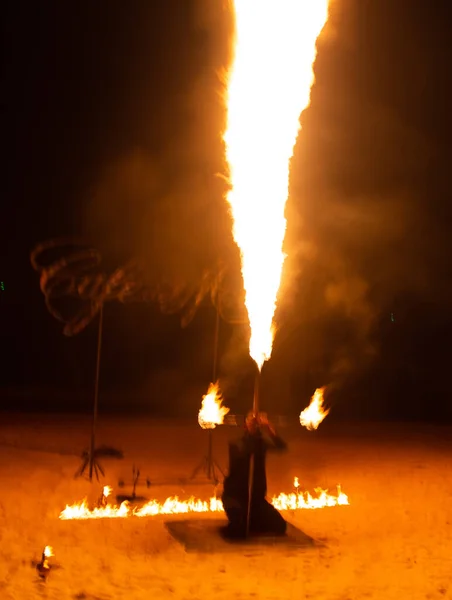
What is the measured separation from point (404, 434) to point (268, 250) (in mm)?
9043

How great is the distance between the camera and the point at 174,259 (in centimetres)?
1889

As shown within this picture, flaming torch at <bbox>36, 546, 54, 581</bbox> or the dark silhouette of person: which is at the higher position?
the dark silhouette of person

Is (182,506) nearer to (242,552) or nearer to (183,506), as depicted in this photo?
(183,506)

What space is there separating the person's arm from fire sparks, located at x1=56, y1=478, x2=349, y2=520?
1709mm

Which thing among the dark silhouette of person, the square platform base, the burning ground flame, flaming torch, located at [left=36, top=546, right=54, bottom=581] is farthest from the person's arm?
flaming torch, located at [left=36, top=546, right=54, bottom=581]

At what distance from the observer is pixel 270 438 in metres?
6.93

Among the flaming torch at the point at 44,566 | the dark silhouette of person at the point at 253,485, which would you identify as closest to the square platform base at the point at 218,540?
the dark silhouette of person at the point at 253,485

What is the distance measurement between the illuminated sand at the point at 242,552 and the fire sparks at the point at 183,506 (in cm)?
20

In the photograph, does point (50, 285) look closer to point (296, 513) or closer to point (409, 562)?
point (296, 513)

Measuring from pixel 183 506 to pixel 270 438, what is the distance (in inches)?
75.1

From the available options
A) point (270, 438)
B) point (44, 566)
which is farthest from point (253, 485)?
point (44, 566)

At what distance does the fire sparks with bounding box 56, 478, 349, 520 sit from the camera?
7.70m

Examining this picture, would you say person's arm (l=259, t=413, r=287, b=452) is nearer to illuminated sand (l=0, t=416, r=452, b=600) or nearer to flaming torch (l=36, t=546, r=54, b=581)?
illuminated sand (l=0, t=416, r=452, b=600)

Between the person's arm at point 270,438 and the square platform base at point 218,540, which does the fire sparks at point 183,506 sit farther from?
the person's arm at point 270,438
